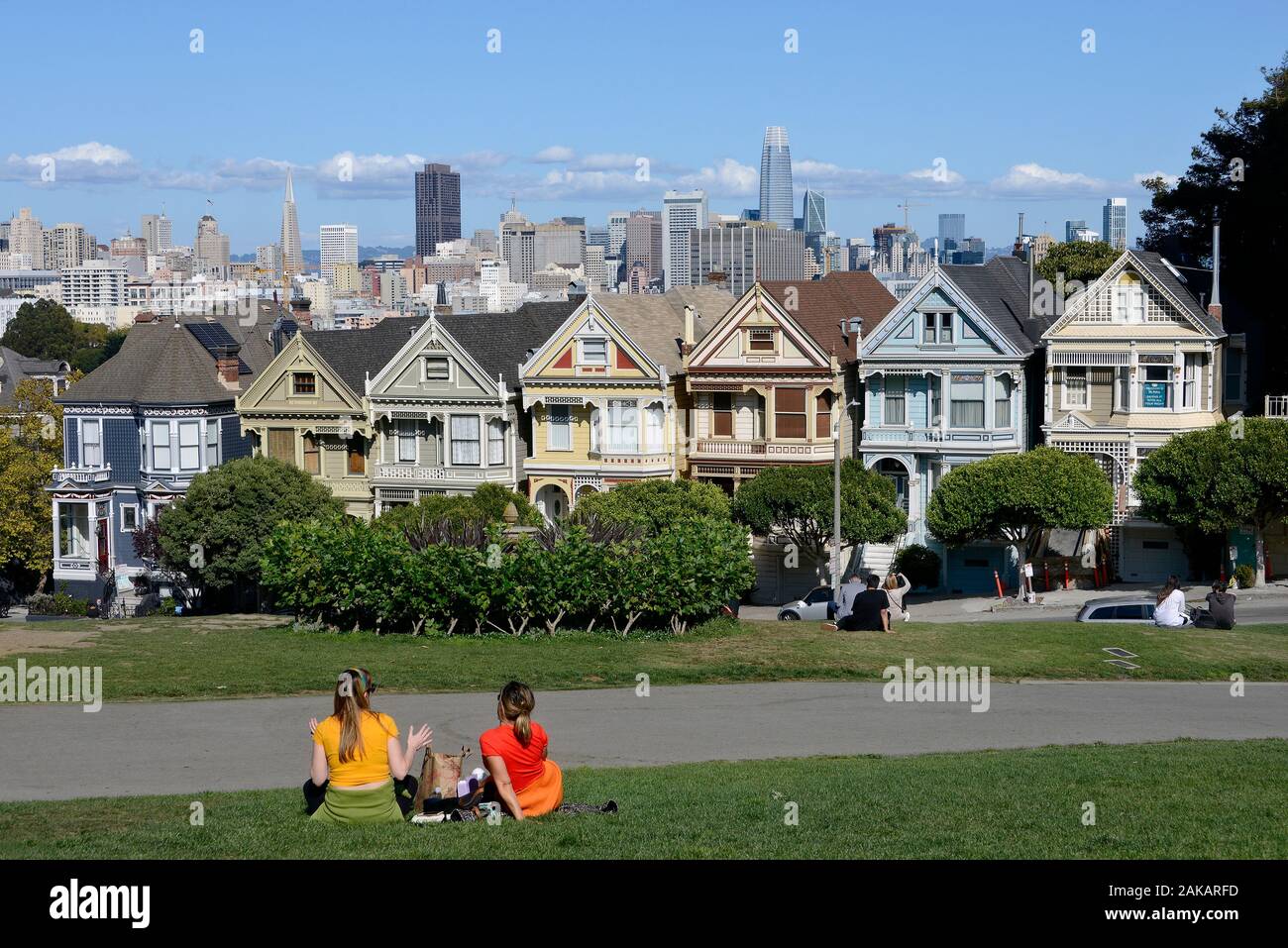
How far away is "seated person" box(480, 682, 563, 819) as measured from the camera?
16.4 m

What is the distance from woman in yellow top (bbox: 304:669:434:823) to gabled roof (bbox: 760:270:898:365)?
132 feet

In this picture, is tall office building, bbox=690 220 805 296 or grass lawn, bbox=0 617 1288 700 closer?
grass lawn, bbox=0 617 1288 700

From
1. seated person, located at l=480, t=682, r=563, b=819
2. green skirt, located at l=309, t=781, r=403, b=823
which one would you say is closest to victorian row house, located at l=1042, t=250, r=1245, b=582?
seated person, located at l=480, t=682, r=563, b=819

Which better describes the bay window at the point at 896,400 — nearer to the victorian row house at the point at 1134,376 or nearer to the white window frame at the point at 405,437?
the victorian row house at the point at 1134,376

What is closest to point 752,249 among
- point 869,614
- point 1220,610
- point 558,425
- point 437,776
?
point 558,425

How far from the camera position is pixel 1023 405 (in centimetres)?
5384

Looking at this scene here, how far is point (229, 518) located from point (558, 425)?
1152 cm

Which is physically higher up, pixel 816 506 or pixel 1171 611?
pixel 816 506

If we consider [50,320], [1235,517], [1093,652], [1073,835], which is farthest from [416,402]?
[50,320]

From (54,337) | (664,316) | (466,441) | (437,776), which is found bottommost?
(437,776)

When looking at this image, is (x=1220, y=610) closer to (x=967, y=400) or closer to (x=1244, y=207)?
(x=967, y=400)

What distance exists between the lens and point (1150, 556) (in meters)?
52.1

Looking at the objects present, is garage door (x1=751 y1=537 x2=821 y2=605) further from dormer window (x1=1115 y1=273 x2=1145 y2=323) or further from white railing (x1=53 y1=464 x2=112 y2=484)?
white railing (x1=53 y1=464 x2=112 y2=484)
